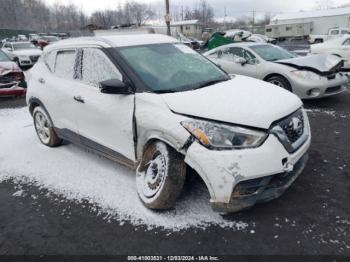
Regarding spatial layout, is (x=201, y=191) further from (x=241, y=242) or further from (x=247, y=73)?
(x=247, y=73)

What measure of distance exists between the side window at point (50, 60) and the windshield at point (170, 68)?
1525 millimetres

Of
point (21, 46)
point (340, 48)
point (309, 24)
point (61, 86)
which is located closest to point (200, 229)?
point (61, 86)

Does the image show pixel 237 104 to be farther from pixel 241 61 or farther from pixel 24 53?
pixel 24 53

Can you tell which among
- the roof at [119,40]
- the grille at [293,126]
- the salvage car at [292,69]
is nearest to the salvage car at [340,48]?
the salvage car at [292,69]

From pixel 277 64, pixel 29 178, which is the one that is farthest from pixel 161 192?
pixel 277 64

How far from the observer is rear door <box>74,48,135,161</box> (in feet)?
10.9

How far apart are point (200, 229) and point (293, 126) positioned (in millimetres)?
1325

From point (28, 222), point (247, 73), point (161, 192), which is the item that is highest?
point (247, 73)

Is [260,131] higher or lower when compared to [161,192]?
higher

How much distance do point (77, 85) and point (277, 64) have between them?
16.2ft

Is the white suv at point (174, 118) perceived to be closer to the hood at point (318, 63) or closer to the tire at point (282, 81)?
the tire at point (282, 81)

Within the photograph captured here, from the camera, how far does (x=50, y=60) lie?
4648mm

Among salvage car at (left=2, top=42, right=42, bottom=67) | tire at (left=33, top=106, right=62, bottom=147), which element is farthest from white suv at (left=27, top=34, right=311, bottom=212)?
salvage car at (left=2, top=42, right=42, bottom=67)

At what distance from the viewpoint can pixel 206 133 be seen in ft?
8.79
